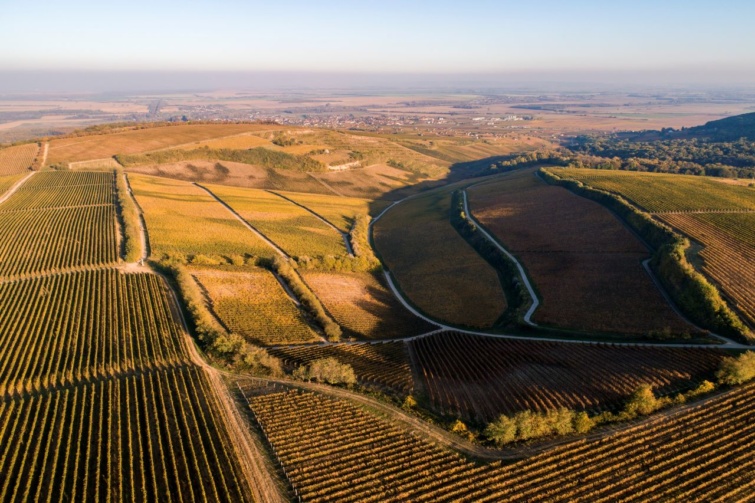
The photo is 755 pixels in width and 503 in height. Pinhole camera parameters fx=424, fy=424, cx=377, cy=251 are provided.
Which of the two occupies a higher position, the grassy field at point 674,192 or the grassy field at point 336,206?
the grassy field at point 674,192

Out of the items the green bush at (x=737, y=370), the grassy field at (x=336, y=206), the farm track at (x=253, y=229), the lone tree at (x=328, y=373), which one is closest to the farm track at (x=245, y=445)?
the lone tree at (x=328, y=373)

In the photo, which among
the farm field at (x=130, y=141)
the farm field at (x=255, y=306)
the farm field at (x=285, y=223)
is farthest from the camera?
the farm field at (x=130, y=141)

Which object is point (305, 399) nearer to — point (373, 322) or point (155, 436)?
point (155, 436)

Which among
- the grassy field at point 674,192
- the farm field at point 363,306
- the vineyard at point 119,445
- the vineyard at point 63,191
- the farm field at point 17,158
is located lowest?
the farm field at point 363,306

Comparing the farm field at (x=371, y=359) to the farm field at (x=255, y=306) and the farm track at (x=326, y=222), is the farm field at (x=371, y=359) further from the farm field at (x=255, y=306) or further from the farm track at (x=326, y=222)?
the farm track at (x=326, y=222)

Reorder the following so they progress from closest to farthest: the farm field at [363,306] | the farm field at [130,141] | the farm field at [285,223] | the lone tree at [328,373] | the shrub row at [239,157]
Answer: the lone tree at [328,373], the farm field at [363,306], the farm field at [285,223], the farm field at [130,141], the shrub row at [239,157]

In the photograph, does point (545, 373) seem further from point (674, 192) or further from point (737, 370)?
point (674, 192)

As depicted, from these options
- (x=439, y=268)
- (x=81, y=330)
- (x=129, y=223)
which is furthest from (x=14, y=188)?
(x=439, y=268)

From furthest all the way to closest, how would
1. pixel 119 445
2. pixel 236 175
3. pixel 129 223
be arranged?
→ pixel 236 175 < pixel 129 223 < pixel 119 445
